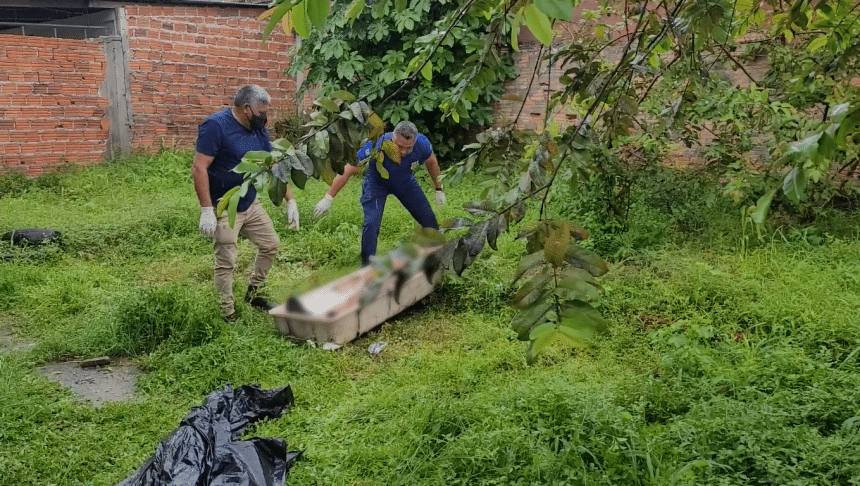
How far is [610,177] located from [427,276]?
4.81 metres

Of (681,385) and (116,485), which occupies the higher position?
(681,385)

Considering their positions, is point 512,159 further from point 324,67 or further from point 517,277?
point 324,67

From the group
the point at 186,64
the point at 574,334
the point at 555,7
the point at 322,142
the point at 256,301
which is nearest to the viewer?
the point at 555,7

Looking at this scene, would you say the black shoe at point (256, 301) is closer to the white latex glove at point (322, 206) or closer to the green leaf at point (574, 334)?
the white latex glove at point (322, 206)

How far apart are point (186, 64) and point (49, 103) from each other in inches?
75.2

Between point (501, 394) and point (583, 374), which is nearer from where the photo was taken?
point (501, 394)

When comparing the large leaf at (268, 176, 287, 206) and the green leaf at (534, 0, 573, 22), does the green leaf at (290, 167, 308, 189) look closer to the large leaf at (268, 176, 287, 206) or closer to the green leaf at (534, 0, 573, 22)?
the large leaf at (268, 176, 287, 206)

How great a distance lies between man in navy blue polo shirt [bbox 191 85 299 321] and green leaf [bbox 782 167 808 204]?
12.1 ft

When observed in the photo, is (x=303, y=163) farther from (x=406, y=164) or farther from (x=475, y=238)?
(x=406, y=164)

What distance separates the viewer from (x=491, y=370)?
4.16 metres

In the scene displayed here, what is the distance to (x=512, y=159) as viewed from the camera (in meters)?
2.42

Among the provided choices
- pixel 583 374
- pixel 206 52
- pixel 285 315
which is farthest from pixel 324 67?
pixel 583 374

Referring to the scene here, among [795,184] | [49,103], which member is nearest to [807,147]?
[795,184]

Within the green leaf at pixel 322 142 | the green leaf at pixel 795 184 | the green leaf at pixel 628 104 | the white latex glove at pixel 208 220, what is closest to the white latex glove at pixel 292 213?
the white latex glove at pixel 208 220
